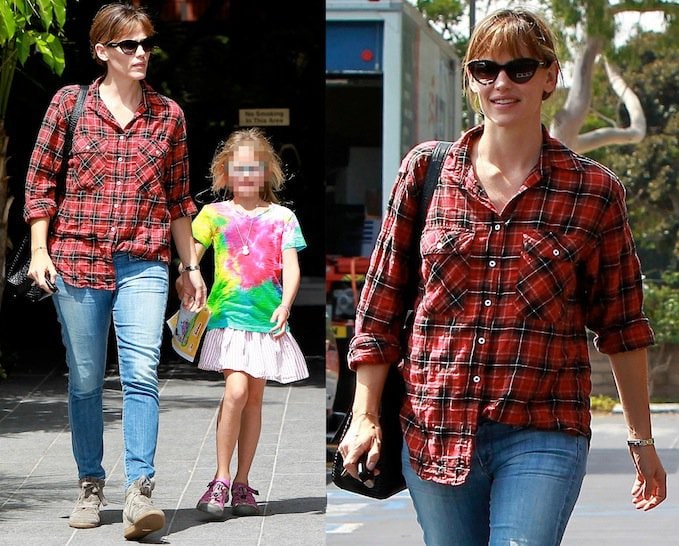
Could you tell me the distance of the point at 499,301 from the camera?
2799 millimetres

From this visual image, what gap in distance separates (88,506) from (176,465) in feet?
4.71

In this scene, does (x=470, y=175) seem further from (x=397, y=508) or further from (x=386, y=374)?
(x=397, y=508)

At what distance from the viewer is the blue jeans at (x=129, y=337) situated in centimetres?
529

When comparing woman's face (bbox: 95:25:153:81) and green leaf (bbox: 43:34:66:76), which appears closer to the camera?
woman's face (bbox: 95:25:153:81)

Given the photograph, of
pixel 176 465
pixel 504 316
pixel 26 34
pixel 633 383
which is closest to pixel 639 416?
pixel 633 383

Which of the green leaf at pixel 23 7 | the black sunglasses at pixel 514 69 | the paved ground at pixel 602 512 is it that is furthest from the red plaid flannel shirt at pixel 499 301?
the green leaf at pixel 23 7

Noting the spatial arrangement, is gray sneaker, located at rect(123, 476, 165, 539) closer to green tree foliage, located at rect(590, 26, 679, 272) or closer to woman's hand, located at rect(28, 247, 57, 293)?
woman's hand, located at rect(28, 247, 57, 293)

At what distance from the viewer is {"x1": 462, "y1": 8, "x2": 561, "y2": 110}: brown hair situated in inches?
113

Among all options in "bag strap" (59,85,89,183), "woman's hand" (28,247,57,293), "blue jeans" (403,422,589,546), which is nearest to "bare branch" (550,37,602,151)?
"bag strap" (59,85,89,183)

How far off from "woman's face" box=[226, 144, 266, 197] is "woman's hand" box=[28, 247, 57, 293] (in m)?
0.88

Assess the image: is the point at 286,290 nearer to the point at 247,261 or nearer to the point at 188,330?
the point at 247,261

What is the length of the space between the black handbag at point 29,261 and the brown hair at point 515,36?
2.76 metres

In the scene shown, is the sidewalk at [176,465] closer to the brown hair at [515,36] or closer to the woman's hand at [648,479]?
the woman's hand at [648,479]

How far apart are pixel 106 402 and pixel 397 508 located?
14.9 ft
